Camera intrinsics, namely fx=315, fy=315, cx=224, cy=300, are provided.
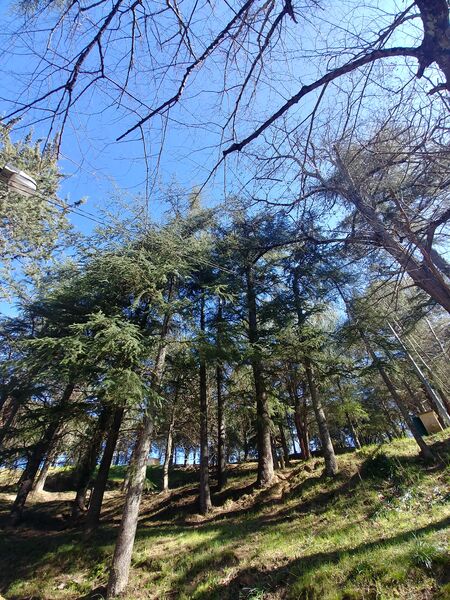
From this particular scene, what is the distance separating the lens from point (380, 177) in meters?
3.59

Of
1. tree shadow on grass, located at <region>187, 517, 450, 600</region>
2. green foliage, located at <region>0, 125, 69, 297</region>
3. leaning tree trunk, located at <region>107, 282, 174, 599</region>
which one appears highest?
green foliage, located at <region>0, 125, 69, 297</region>

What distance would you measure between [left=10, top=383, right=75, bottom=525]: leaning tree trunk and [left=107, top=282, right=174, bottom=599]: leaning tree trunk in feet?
7.98

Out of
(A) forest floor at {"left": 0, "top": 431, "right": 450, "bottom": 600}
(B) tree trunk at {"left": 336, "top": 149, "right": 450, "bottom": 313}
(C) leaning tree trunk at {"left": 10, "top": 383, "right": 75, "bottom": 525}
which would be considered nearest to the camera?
(B) tree trunk at {"left": 336, "top": 149, "right": 450, "bottom": 313}

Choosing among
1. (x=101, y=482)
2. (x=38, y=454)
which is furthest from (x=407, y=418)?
(x=38, y=454)

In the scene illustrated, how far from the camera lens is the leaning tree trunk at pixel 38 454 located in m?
8.85

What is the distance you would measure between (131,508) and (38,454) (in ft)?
15.7

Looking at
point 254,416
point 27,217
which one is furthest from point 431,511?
point 27,217

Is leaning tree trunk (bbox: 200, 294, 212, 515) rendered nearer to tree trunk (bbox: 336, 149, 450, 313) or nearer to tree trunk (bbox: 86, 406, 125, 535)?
tree trunk (bbox: 86, 406, 125, 535)

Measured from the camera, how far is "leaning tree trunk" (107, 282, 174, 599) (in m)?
6.15

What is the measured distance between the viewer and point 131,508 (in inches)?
279

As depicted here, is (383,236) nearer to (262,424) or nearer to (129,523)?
(129,523)

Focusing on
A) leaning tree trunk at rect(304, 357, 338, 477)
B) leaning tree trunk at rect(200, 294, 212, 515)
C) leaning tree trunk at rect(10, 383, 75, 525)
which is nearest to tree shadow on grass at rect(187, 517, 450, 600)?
leaning tree trunk at rect(200, 294, 212, 515)

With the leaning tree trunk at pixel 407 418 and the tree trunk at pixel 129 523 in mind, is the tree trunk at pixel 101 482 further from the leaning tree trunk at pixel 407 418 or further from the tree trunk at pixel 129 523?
the leaning tree trunk at pixel 407 418

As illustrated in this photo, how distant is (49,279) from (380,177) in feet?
37.7
